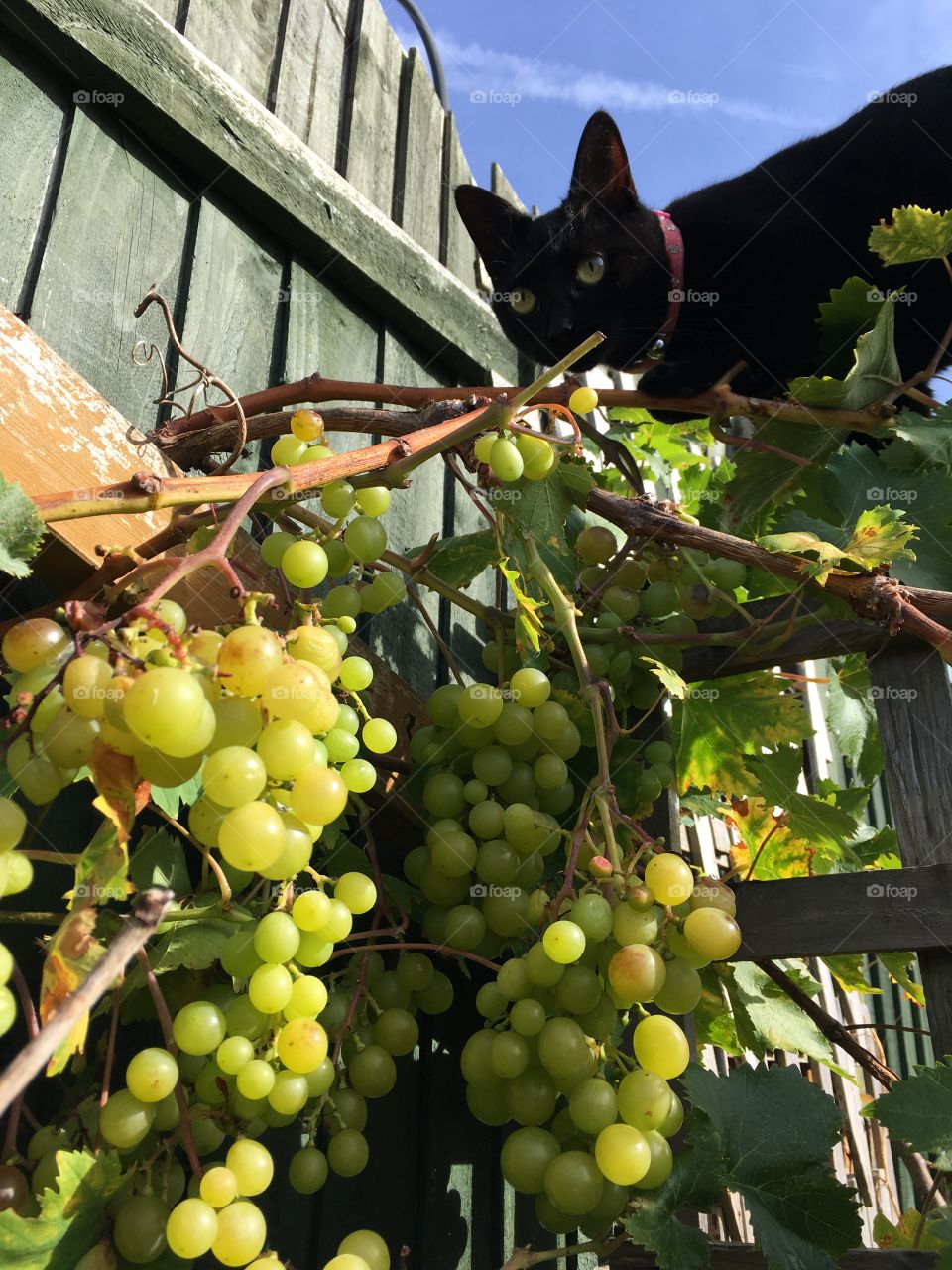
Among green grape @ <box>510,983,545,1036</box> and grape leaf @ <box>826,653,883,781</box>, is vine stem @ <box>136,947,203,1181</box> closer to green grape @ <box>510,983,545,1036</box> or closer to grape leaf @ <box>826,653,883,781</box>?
green grape @ <box>510,983,545,1036</box>

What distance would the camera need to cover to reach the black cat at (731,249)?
1.96 metres

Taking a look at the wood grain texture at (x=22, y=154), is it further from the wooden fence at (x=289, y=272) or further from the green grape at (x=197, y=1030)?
the green grape at (x=197, y=1030)

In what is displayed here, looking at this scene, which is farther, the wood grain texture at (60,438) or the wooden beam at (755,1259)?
the wooden beam at (755,1259)

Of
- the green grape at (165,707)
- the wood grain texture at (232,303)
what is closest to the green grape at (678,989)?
the green grape at (165,707)

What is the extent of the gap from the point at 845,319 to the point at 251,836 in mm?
→ 1286

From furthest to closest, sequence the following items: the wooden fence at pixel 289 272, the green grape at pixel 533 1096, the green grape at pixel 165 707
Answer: the wooden fence at pixel 289 272 < the green grape at pixel 533 1096 < the green grape at pixel 165 707

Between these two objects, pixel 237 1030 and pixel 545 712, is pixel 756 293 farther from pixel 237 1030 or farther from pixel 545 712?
pixel 237 1030

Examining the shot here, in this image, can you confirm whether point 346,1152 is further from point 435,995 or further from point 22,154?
point 22,154

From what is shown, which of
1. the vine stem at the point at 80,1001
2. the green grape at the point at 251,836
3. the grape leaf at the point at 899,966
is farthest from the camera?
the grape leaf at the point at 899,966

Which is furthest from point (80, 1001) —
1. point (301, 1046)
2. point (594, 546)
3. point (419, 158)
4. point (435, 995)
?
point (419, 158)

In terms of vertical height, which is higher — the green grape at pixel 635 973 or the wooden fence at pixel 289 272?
the wooden fence at pixel 289 272

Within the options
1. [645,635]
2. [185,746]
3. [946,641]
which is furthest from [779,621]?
[185,746]

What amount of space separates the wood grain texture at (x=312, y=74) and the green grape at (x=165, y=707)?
150cm

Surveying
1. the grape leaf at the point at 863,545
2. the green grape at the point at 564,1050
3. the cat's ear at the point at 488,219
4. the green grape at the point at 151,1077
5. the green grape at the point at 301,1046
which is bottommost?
the green grape at the point at 151,1077
